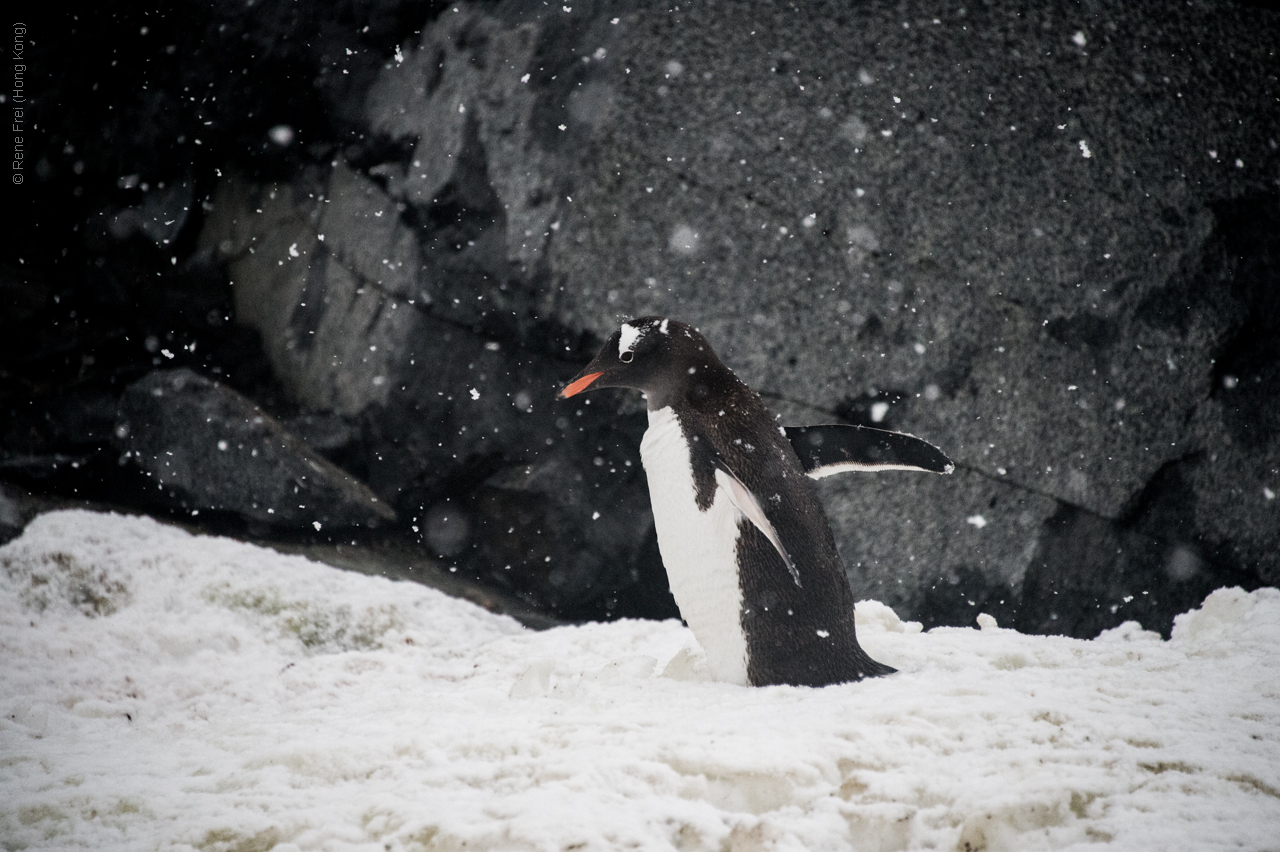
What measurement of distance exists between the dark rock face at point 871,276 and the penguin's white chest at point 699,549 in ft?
3.24

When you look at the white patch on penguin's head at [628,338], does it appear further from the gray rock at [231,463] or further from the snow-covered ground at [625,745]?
the gray rock at [231,463]

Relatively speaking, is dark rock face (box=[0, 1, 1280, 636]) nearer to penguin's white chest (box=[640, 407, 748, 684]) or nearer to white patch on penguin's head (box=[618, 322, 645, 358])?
white patch on penguin's head (box=[618, 322, 645, 358])

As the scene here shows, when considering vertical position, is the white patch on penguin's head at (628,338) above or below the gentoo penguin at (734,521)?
above

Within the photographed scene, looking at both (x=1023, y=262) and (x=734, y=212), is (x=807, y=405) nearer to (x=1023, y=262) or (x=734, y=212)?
(x=734, y=212)

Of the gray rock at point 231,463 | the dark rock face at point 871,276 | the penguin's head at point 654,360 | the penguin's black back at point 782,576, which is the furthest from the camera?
the gray rock at point 231,463

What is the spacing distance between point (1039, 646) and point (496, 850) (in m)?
1.56

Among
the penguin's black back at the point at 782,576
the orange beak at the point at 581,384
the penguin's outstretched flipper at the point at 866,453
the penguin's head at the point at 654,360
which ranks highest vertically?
the penguin's head at the point at 654,360

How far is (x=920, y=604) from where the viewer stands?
117 inches

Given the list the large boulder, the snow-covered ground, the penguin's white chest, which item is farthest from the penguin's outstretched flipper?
the large boulder

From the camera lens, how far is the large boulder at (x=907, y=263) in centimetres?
287

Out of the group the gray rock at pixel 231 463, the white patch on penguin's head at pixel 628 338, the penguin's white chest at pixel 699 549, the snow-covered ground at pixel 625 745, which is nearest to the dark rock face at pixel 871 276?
the gray rock at pixel 231 463

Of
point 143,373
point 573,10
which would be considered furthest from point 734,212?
point 143,373

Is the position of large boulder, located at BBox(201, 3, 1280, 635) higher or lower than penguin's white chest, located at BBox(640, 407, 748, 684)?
higher

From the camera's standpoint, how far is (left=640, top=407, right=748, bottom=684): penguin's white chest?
1860mm
